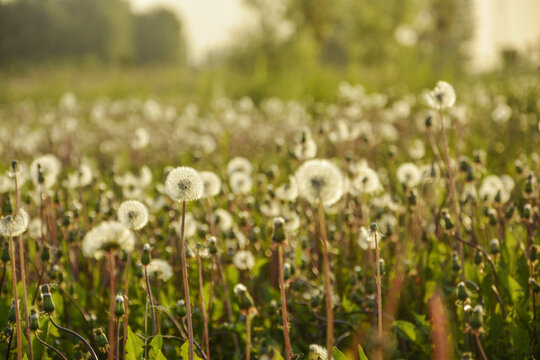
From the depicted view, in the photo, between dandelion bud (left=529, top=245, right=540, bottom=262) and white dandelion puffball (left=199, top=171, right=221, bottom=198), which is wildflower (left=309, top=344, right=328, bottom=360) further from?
white dandelion puffball (left=199, top=171, right=221, bottom=198)

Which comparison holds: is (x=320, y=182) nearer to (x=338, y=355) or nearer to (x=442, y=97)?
(x=338, y=355)

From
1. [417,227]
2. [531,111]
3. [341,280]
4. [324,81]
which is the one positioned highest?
[324,81]

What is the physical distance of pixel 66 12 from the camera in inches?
1839

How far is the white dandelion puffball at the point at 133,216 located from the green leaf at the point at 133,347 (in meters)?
0.30

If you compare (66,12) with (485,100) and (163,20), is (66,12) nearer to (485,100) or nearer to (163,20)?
(163,20)

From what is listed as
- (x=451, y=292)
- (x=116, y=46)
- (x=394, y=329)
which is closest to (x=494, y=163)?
(x=451, y=292)

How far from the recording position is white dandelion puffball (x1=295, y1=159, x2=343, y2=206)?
120cm

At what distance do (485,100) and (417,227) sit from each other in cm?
535

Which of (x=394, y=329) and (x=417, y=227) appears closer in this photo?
(x=394, y=329)

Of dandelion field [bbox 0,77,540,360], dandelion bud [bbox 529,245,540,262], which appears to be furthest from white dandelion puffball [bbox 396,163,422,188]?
dandelion bud [bbox 529,245,540,262]

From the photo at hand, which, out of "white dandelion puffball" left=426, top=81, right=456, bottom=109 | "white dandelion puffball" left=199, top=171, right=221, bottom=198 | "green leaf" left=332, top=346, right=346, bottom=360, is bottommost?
"green leaf" left=332, top=346, right=346, bottom=360

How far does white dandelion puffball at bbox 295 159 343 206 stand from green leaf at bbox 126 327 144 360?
671mm

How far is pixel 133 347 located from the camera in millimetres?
1498

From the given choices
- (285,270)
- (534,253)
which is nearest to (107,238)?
(285,270)
